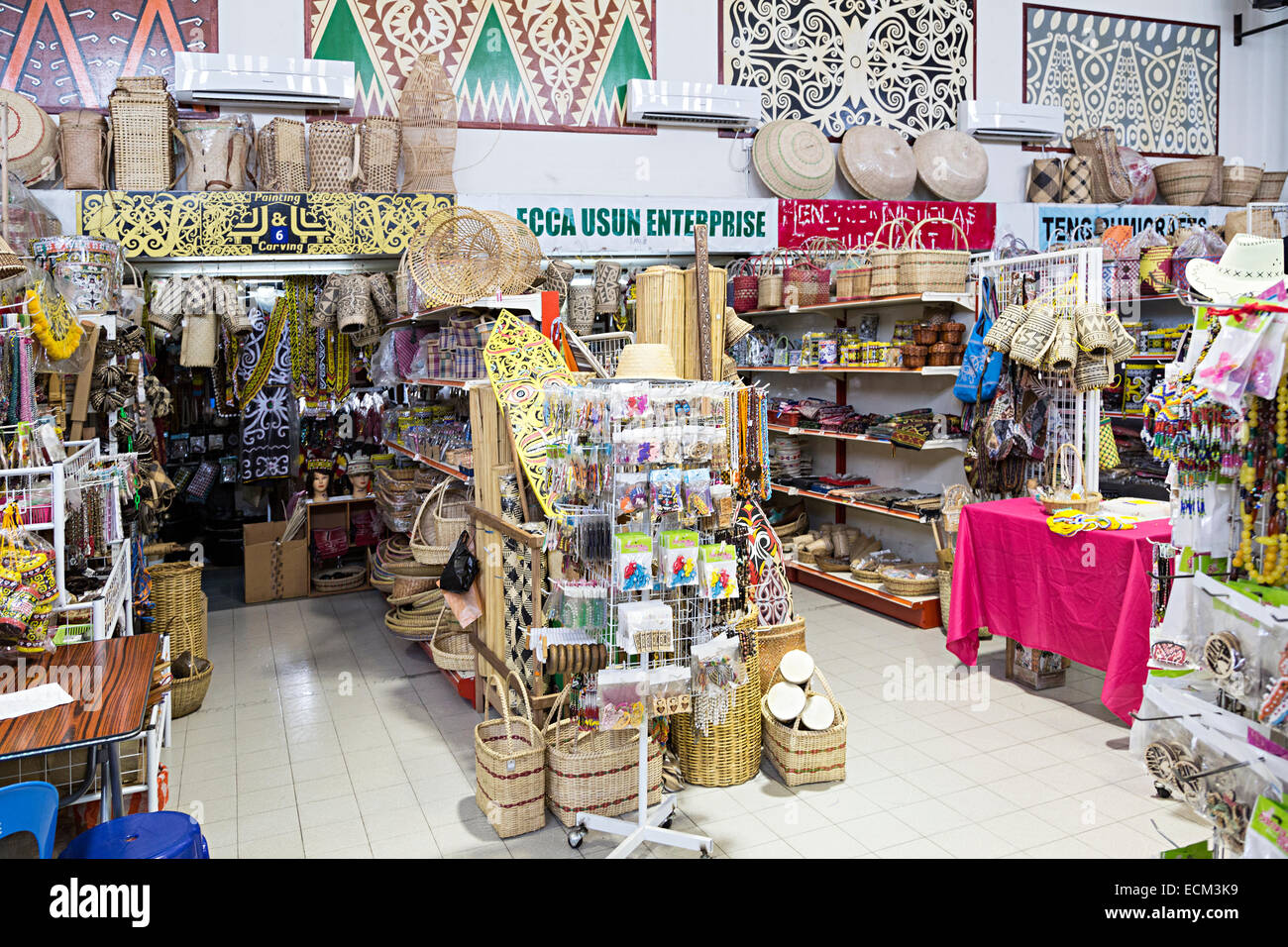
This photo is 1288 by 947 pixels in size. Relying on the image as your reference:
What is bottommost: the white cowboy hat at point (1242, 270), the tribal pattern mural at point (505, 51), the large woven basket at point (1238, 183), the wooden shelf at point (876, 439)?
the wooden shelf at point (876, 439)

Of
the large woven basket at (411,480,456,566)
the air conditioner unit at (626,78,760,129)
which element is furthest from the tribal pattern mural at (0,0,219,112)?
the large woven basket at (411,480,456,566)

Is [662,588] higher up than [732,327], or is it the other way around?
[732,327]

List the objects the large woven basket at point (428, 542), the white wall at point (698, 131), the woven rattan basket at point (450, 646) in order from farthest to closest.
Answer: the white wall at point (698, 131) < the large woven basket at point (428, 542) < the woven rattan basket at point (450, 646)

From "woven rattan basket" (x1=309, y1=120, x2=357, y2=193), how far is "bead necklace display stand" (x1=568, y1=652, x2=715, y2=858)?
557 cm

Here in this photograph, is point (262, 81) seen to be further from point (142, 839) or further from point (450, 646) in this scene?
point (142, 839)

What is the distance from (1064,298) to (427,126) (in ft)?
16.4

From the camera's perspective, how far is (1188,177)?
9.86 meters

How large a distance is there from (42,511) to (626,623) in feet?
6.90

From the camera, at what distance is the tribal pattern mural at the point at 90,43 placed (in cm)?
742

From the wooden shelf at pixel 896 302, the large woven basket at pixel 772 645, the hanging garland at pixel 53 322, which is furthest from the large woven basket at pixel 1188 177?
the hanging garland at pixel 53 322

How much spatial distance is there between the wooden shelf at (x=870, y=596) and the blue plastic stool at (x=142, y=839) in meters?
4.82

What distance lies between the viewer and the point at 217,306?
22.7ft

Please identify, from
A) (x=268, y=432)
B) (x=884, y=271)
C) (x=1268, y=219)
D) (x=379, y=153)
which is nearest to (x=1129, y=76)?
(x=1268, y=219)

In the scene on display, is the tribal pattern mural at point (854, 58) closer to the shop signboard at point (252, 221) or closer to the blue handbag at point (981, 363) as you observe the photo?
the shop signboard at point (252, 221)
